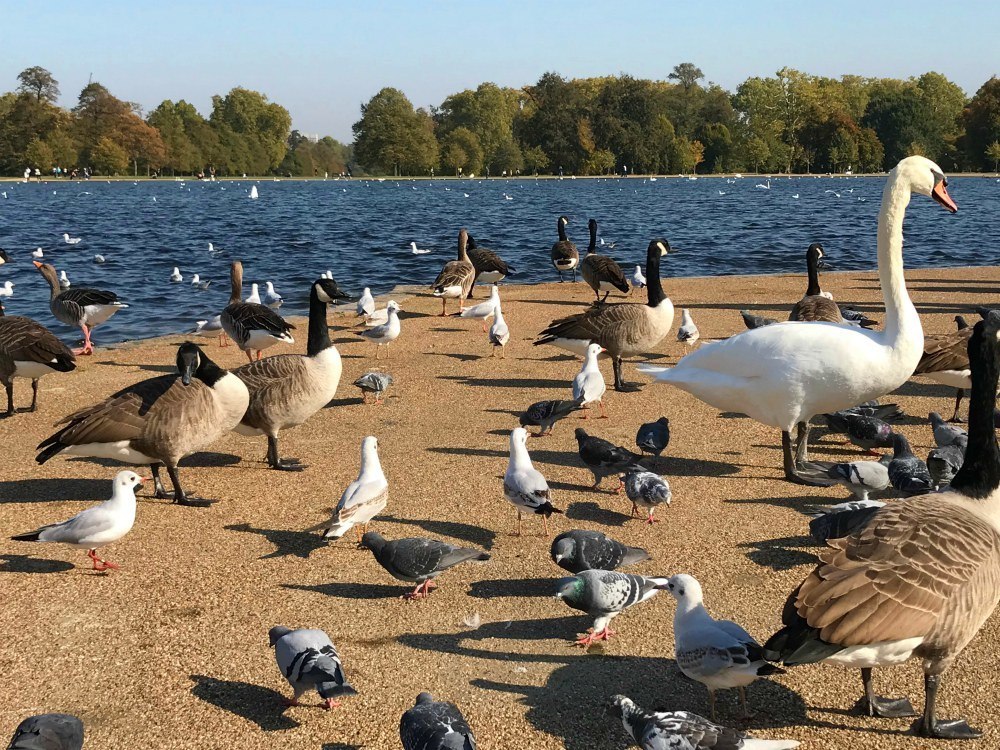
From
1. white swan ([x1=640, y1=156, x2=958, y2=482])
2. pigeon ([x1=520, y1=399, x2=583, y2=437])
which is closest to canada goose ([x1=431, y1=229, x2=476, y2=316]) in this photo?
pigeon ([x1=520, y1=399, x2=583, y2=437])

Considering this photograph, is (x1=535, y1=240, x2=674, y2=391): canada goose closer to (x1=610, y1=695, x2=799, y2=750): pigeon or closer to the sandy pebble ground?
the sandy pebble ground

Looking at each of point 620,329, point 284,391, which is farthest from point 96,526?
point 620,329

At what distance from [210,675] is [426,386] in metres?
7.80

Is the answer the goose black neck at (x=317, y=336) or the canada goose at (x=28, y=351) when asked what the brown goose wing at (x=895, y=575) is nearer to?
the goose black neck at (x=317, y=336)

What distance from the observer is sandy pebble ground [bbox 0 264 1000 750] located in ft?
16.7

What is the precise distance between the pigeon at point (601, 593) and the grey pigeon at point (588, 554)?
17.9 inches

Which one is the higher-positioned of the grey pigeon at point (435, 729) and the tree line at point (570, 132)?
the tree line at point (570, 132)

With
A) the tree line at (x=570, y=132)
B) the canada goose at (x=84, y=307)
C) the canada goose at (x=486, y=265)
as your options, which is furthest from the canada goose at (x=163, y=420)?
the tree line at (x=570, y=132)

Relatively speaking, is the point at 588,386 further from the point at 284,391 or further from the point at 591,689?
the point at 591,689

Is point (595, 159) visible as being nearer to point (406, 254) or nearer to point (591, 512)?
point (406, 254)

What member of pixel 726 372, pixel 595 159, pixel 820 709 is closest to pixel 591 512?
pixel 726 372

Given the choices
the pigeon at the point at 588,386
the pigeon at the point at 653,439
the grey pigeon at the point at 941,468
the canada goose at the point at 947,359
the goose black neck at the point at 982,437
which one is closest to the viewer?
the goose black neck at the point at 982,437

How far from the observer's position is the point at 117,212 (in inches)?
2680

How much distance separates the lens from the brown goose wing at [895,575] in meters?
4.21
